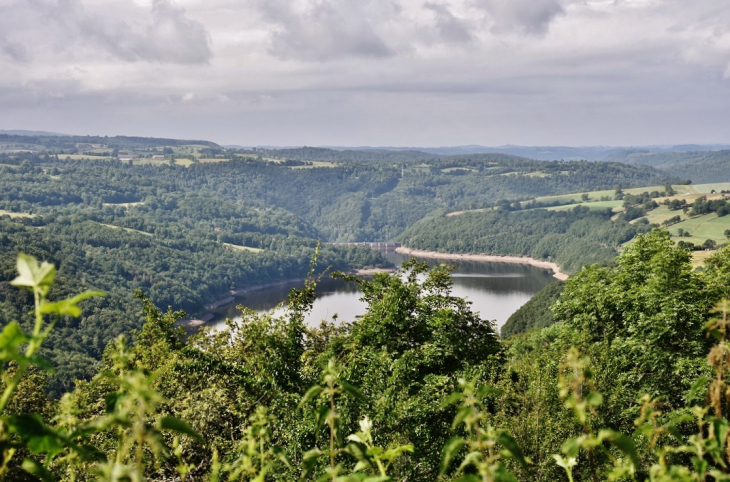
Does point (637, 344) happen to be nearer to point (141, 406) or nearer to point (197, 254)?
point (141, 406)

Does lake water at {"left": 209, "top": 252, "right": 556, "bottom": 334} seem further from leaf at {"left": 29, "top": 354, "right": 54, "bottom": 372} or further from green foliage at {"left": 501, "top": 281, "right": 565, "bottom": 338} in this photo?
leaf at {"left": 29, "top": 354, "right": 54, "bottom": 372}

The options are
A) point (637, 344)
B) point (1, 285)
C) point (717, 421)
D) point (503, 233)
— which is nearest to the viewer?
point (717, 421)

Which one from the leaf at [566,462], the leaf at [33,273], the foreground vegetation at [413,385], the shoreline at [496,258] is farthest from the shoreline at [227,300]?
the leaf at [33,273]

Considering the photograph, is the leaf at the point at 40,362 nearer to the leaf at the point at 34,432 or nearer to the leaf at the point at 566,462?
the leaf at the point at 34,432

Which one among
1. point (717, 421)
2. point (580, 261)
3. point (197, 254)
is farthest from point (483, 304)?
point (717, 421)

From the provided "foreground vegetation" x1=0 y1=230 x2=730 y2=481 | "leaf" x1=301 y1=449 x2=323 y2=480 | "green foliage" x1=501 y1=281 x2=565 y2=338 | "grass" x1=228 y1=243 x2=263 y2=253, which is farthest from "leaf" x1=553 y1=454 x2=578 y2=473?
"grass" x1=228 y1=243 x2=263 y2=253

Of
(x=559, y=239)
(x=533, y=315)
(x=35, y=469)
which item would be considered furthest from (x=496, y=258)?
(x=35, y=469)
